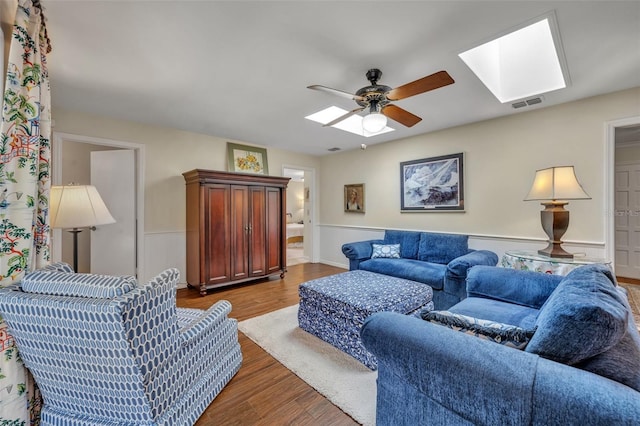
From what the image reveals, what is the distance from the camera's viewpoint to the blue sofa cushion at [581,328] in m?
0.80

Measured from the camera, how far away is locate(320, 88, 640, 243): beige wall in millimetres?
2801

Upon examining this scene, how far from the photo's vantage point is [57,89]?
2627mm

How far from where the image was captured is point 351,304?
82.0 inches

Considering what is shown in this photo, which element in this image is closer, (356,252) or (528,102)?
(528,102)

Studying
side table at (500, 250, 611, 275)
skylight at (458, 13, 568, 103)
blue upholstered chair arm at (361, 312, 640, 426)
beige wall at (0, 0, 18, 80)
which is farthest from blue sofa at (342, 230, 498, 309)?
beige wall at (0, 0, 18, 80)

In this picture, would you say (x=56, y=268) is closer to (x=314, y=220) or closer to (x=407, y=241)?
(x=407, y=241)

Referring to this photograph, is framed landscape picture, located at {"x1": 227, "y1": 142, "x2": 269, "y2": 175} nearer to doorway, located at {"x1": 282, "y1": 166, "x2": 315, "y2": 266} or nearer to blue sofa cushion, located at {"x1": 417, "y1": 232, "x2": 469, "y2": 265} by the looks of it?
doorway, located at {"x1": 282, "y1": 166, "x2": 315, "y2": 266}

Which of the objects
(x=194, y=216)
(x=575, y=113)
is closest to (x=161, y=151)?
(x=194, y=216)

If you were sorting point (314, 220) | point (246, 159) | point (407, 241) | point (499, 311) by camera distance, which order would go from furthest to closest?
point (314, 220), point (246, 159), point (407, 241), point (499, 311)

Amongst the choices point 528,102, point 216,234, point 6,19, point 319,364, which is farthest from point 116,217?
point 528,102

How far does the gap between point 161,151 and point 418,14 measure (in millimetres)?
3681

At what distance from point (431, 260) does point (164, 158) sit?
162 inches

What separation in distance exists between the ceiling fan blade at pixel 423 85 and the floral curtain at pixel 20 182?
222cm

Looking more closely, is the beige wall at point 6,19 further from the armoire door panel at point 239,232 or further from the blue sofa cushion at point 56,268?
the armoire door panel at point 239,232
